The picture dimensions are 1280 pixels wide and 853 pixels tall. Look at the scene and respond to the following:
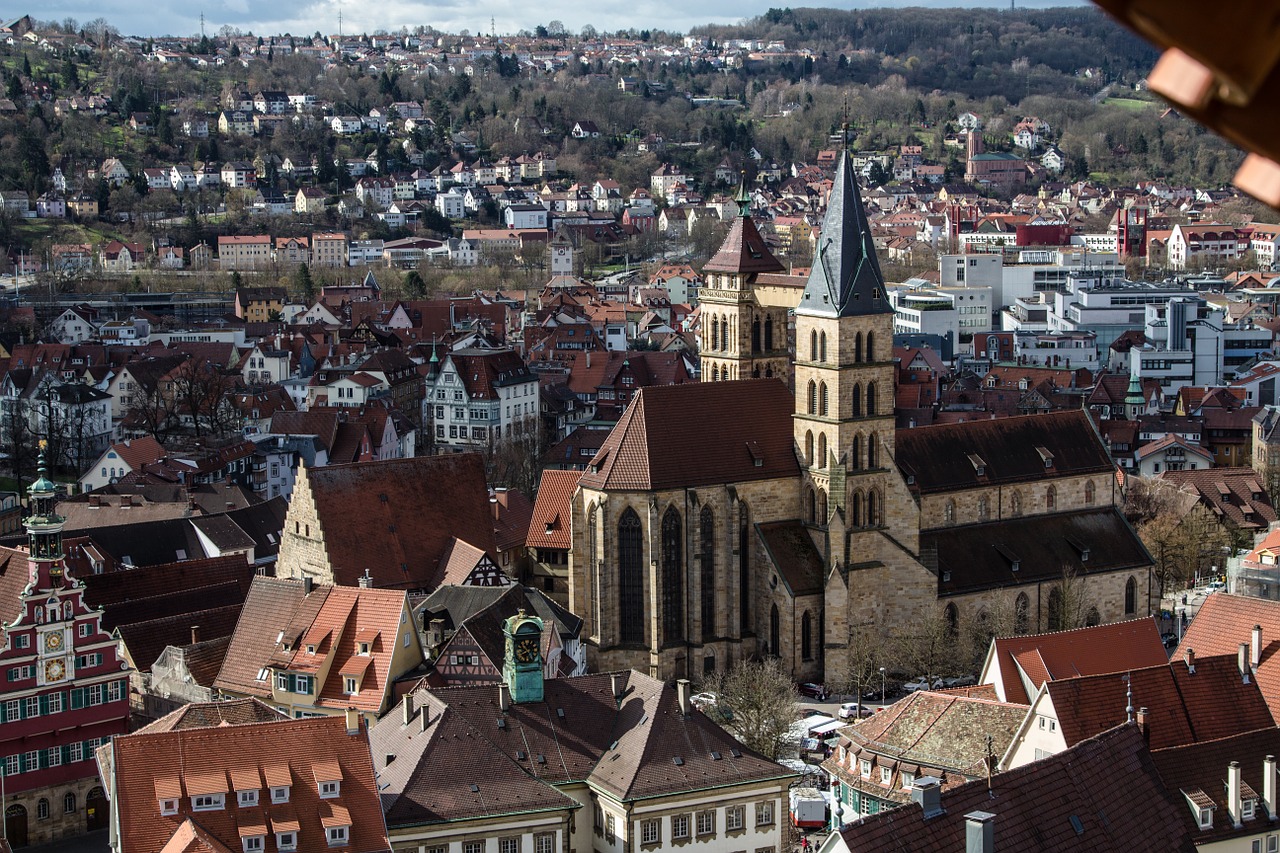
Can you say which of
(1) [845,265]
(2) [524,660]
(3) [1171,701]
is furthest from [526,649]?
(1) [845,265]

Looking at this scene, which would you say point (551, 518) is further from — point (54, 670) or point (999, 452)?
point (54, 670)

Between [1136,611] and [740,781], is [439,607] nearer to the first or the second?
[740,781]

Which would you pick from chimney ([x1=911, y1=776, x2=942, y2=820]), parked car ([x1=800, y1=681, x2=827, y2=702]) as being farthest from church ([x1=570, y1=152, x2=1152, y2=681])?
chimney ([x1=911, y1=776, x2=942, y2=820])

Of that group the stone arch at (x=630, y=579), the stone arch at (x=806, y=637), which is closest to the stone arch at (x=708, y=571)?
the stone arch at (x=630, y=579)

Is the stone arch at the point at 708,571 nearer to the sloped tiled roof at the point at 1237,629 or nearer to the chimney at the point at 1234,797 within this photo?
the sloped tiled roof at the point at 1237,629

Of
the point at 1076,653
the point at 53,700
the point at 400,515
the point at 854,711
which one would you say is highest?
the point at 400,515
